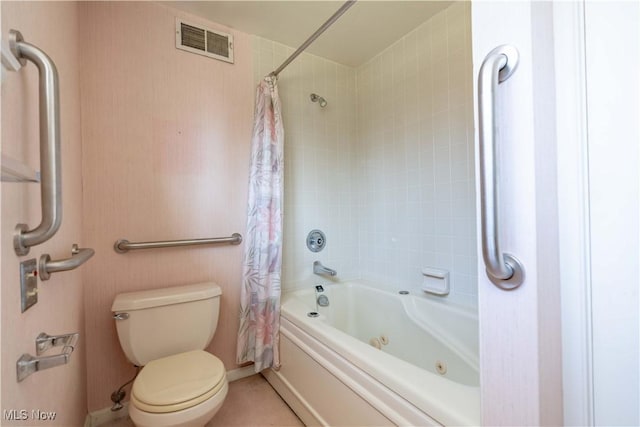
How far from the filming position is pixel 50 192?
0.59m

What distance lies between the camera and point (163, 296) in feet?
4.68

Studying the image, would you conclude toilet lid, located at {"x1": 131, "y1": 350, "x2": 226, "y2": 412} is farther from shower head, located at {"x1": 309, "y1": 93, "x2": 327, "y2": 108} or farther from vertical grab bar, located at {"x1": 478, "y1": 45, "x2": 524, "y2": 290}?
shower head, located at {"x1": 309, "y1": 93, "x2": 327, "y2": 108}

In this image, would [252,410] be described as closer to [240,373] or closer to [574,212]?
[240,373]

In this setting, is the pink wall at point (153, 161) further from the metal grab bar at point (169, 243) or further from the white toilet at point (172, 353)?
the white toilet at point (172, 353)

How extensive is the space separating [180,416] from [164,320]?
0.51m

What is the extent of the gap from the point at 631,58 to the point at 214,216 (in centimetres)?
180

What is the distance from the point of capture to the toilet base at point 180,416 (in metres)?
1.04

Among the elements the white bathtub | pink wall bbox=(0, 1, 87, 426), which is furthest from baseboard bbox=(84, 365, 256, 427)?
the white bathtub

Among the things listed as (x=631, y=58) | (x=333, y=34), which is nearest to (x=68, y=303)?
(x=631, y=58)

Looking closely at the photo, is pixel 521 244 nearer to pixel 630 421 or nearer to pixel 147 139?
pixel 630 421

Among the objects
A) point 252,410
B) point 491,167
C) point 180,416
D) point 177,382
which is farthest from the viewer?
point 252,410

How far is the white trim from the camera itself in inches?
21.1

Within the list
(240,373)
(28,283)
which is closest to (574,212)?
(28,283)

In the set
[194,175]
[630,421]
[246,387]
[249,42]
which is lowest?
[246,387]
